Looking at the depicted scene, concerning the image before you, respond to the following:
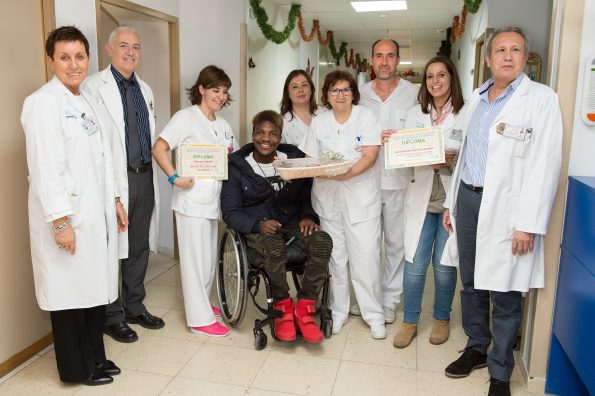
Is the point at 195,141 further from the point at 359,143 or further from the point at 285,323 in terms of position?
the point at 285,323

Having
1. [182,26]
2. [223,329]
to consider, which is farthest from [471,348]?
[182,26]

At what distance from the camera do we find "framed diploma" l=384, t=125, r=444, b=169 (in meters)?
2.41

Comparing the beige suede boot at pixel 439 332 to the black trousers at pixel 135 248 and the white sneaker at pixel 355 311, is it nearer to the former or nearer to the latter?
the white sneaker at pixel 355 311

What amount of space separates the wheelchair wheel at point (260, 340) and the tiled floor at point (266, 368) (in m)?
0.03

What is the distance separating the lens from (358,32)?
9.45 m

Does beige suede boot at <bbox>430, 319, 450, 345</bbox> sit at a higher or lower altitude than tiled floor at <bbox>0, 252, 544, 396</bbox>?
higher

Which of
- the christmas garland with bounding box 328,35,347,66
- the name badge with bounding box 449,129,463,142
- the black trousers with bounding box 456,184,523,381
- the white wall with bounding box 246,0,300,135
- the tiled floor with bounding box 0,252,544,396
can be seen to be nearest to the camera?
the black trousers with bounding box 456,184,523,381

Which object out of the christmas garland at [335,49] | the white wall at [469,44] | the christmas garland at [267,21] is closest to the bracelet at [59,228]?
the christmas garland at [267,21]

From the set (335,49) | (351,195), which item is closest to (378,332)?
(351,195)

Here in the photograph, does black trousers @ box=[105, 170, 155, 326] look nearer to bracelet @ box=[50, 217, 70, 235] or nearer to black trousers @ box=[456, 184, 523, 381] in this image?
bracelet @ box=[50, 217, 70, 235]

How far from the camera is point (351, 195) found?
2.80 meters

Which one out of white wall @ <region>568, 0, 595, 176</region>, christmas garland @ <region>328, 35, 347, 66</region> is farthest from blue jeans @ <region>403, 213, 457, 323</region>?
christmas garland @ <region>328, 35, 347, 66</region>

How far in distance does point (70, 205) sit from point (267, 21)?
424cm

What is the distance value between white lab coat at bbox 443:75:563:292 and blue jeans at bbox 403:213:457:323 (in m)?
0.53
